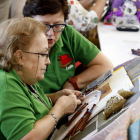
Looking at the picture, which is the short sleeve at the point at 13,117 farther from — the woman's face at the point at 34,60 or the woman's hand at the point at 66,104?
the woman's hand at the point at 66,104

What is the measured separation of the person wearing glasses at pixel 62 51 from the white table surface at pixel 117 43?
182 mm

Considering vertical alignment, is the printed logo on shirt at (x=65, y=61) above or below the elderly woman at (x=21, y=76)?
below

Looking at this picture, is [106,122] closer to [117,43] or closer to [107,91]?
[107,91]

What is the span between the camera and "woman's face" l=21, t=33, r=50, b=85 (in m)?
0.69

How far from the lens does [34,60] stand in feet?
2.31

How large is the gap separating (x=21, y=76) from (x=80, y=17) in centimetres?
145

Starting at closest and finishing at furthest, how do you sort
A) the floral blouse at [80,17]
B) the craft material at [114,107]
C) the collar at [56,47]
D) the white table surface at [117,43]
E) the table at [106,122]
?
the table at [106,122] < the craft material at [114,107] < the collar at [56,47] < the white table surface at [117,43] < the floral blouse at [80,17]

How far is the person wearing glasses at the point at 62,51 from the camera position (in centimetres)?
101

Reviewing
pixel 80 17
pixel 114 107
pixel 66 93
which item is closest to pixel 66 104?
pixel 66 93

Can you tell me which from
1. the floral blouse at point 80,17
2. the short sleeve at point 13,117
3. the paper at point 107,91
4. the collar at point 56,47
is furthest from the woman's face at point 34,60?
the floral blouse at point 80,17

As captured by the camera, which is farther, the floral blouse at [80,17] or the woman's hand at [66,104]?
the floral blouse at [80,17]

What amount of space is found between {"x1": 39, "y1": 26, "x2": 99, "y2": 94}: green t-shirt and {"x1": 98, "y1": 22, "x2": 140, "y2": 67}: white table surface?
24 centimetres

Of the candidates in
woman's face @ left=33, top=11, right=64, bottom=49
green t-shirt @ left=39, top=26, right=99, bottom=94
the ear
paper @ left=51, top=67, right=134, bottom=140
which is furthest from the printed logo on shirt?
the ear

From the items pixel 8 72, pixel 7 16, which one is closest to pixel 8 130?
pixel 8 72
